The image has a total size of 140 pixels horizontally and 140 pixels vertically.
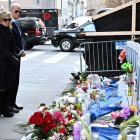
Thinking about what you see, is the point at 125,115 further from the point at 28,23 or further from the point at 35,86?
the point at 28,23

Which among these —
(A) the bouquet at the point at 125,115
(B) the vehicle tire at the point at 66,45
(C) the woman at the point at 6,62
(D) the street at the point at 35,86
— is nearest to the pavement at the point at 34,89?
(D) the street at the point at 35,86

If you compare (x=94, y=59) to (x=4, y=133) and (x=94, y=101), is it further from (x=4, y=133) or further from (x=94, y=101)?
(x=4, y=133)

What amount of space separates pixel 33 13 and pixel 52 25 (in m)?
2.51

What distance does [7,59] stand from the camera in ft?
22.9

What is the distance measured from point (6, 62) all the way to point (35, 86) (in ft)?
12.8

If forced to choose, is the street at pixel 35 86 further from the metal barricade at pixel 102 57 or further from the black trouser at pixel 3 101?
the metal barricade at pixel 102 57

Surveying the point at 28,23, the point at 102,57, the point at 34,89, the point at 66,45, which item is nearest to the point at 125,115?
the point at 34,89

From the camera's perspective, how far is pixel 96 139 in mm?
4121

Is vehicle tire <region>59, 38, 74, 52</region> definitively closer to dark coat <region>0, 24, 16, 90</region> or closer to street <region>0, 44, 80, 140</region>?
street <region>0, 44, 80, 140</region>

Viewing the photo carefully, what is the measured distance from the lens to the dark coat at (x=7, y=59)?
22.5 feet

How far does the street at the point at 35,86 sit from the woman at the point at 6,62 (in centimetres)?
30

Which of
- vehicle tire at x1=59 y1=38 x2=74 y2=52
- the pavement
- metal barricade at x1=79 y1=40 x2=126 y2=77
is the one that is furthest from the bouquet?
vehicle tire at x1=59 y1=38 x2=74 y2=52

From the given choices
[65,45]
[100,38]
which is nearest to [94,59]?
[100,38]

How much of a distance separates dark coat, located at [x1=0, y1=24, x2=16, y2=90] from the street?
21.7 inches
